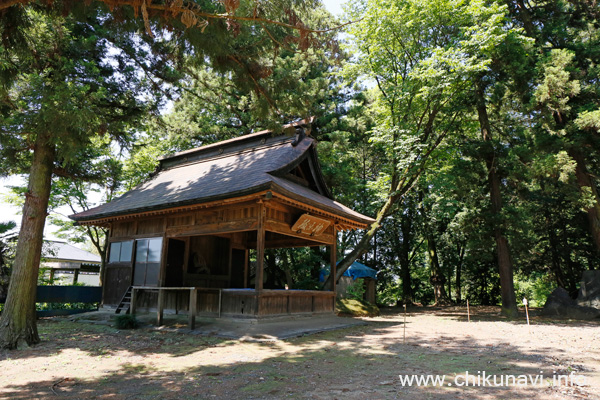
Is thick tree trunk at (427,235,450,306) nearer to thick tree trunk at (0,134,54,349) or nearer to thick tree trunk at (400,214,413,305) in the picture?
thick tree trunk at (400,214,413,305)

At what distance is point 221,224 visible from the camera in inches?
405

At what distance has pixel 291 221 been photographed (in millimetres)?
10789

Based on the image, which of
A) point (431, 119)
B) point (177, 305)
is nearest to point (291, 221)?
point (177, 305)

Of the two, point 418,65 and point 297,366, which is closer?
point 297,366

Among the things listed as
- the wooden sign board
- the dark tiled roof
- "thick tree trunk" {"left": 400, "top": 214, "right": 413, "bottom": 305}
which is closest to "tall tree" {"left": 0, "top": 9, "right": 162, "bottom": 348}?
the dark tiled roof

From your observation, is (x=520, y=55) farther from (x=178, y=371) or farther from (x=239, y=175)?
(x=178, y=371)

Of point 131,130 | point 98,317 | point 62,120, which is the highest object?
point 131,130

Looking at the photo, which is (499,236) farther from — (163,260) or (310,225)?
(163,260)

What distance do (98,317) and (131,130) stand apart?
8072 mm

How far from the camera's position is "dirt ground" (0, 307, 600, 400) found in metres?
4.26

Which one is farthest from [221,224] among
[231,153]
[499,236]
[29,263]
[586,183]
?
[586,183]

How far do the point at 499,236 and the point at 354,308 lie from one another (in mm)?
6961

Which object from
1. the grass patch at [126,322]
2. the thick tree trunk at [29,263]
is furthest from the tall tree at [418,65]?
the thick tree trunk at [29,263]

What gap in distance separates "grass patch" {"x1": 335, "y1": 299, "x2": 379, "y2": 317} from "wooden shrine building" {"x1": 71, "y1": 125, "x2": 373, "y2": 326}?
2945mm
